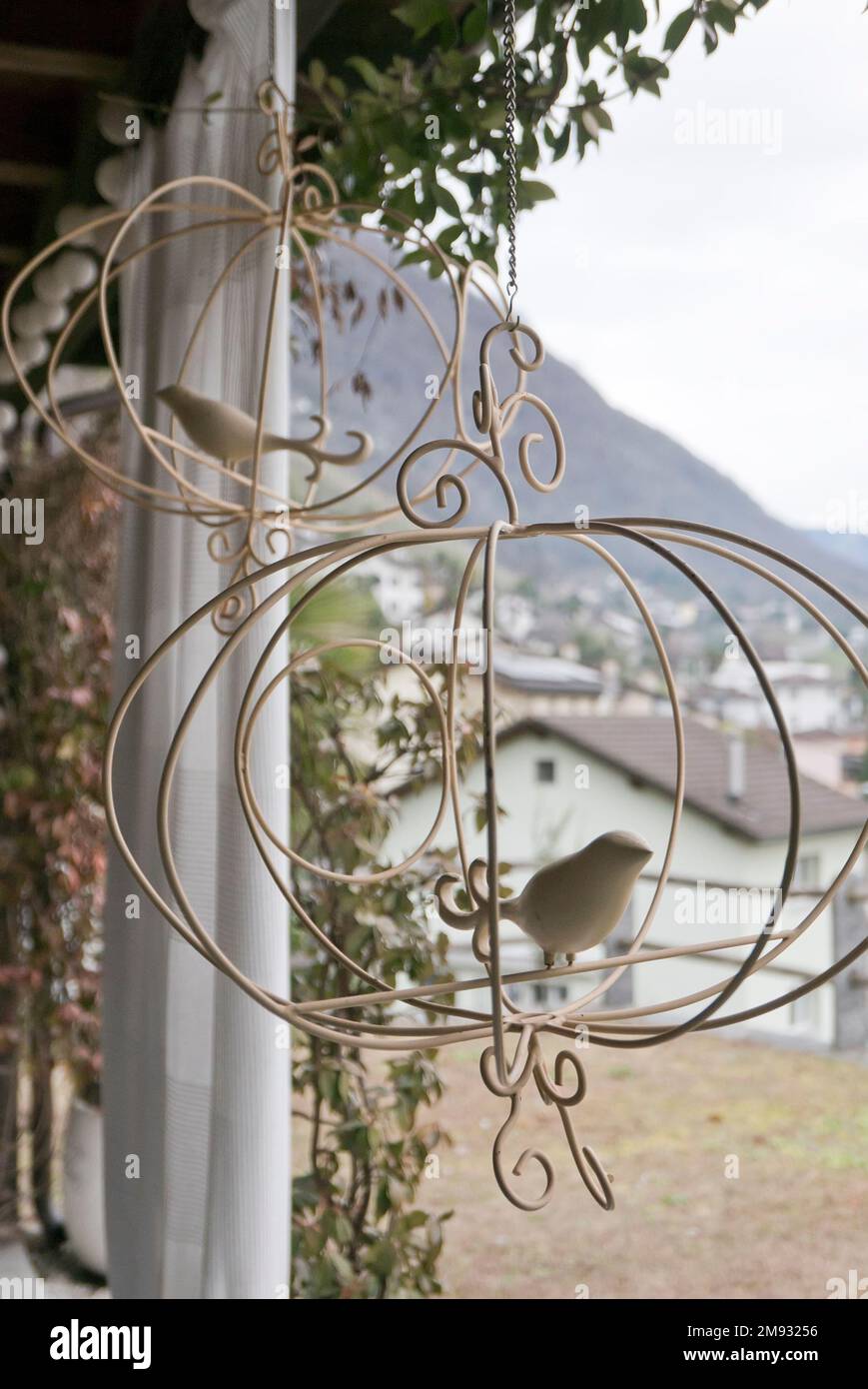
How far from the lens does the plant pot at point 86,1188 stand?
229cm

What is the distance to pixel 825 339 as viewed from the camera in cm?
251

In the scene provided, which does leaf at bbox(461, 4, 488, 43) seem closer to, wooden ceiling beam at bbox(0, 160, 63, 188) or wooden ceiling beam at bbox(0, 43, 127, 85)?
wooden ceiling beam at bbox(0, 43, 127, 85)

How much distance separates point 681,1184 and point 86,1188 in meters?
1.44

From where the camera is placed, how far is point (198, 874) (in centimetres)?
140

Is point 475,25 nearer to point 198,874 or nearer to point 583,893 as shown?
point 198,874

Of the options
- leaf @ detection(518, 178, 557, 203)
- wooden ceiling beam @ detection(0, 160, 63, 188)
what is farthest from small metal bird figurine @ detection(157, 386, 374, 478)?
wooden ceiling beam @ detection(0, 160, 63, 188)

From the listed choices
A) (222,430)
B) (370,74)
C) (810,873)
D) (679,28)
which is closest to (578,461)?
(810,873)

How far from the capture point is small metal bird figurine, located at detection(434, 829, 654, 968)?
1.72ft

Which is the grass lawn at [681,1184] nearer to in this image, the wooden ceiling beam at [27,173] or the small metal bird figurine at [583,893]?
the wooden ceiling beam at [27,173]

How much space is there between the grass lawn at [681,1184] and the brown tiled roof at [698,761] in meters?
0.64

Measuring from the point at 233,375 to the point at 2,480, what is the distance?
1554 millimetres
